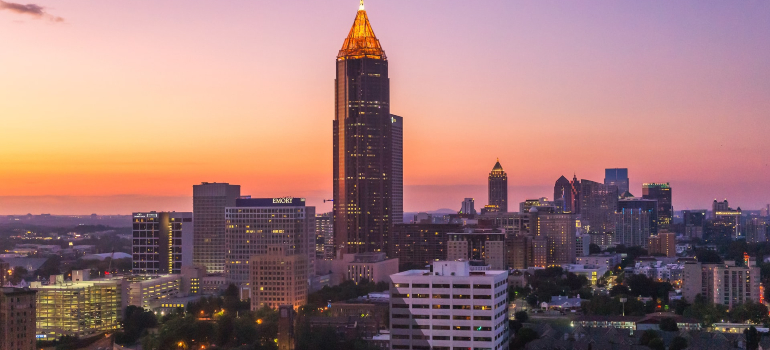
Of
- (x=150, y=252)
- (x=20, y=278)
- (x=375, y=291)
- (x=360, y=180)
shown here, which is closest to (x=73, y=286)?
(x=20, y=278)

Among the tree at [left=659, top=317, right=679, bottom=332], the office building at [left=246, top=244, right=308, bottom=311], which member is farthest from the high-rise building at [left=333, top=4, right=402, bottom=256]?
the tree at [left=659, top=317, right=679, bottom=332]

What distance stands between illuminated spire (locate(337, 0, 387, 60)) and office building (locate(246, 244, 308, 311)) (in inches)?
2572

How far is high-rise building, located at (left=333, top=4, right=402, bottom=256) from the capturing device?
175 m

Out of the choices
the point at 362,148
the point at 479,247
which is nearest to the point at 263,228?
the point at 362,148

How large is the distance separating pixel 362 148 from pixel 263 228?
1233 inches

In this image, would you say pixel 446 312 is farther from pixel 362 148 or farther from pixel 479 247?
pixel 362 148

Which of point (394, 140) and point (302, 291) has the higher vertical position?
point (394, 140)

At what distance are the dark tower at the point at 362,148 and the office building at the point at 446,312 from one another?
99328 millimetres

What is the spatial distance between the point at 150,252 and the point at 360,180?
1553 inches

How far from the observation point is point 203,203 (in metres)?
172

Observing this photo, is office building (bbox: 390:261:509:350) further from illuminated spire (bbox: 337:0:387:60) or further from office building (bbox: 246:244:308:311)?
illuminated spire (bbox: 337:0:387:60)

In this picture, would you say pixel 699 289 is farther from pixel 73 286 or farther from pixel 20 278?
pixel 20 278

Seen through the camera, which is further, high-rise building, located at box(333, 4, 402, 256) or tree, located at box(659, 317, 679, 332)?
high-rise building, located at box(333, 4, 402, 256)

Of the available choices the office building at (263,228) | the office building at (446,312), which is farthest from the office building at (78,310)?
the office building at (446,312)
